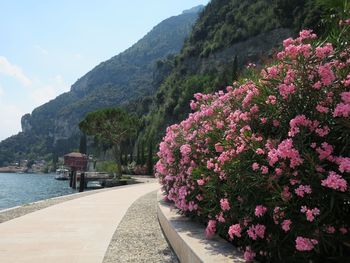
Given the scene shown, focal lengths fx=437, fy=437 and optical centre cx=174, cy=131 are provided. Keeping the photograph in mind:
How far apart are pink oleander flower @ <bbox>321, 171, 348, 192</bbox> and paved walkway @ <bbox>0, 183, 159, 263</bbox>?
12.9 feet

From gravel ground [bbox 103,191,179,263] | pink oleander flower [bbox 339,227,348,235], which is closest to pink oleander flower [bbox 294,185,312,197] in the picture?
pink oleander flower [bbox 339,227,348,235]

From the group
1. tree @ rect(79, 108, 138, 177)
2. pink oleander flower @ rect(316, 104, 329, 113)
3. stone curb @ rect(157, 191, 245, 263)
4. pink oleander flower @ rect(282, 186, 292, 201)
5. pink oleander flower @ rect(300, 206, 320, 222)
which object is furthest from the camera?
tree @ rect(79, 108, 138, 177)

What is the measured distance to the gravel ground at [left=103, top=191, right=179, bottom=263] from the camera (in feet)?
20.5

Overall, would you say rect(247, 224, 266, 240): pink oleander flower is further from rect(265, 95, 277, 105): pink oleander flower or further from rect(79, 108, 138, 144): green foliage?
rect(79, 108, 138, 144): green foliage

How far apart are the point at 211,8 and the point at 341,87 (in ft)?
376

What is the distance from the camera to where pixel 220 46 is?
297 feet

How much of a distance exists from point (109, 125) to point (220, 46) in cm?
4636

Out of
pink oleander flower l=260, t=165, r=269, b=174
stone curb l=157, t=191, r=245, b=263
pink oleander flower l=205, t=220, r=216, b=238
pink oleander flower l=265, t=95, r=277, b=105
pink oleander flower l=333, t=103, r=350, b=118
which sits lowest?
stone curb l=157, t=191, r=245, b=263

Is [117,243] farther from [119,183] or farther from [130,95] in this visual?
[130,95]

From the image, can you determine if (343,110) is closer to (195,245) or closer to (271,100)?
(271,100)

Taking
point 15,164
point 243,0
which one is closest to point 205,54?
point 243,0

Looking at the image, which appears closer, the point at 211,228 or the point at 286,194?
the point at 286,194

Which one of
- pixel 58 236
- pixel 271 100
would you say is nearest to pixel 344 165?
pixel 271 100

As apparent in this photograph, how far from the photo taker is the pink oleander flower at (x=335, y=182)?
10.1ft
